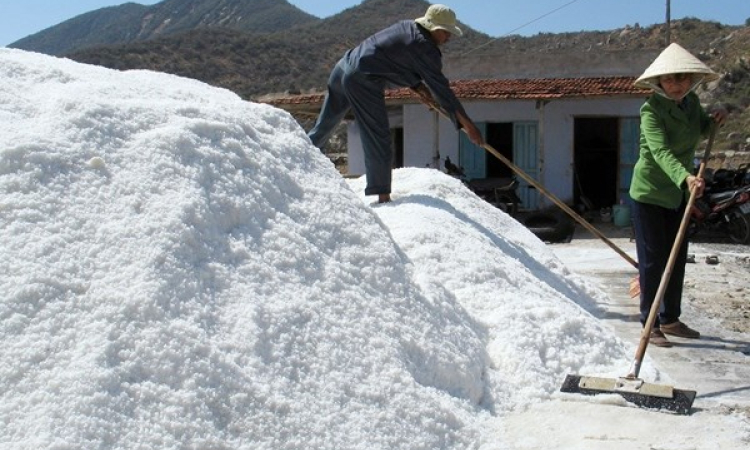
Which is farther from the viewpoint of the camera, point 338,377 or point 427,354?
point 427,354

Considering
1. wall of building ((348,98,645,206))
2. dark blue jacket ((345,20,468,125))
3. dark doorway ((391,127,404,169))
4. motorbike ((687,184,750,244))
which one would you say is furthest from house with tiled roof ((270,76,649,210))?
dark blue jacket ((345,20,468,125))

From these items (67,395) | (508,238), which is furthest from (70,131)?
(508,238)

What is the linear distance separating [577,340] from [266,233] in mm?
1436

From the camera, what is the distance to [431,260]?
3.82 m

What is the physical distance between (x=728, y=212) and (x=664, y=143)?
6.15m

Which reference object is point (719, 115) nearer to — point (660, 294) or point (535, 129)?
point (660, 294)

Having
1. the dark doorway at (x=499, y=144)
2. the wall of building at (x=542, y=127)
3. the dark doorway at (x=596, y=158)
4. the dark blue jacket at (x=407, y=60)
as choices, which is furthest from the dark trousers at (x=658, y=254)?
the dark doorway at (x=596, y=158)

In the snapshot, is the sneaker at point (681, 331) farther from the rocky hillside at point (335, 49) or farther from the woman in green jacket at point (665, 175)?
the rocky hillside at point (335, 49)

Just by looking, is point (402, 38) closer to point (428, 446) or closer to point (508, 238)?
point (508, 238)

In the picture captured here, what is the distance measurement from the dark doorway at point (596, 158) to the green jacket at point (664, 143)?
9.93m

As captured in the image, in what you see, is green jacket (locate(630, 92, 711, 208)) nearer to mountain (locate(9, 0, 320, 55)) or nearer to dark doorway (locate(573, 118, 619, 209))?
dark doorway (locate(573, 118, 619, 209))

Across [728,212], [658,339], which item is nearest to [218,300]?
[658,339]

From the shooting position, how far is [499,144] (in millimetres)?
13617

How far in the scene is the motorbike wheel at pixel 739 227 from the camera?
30.8 feet
